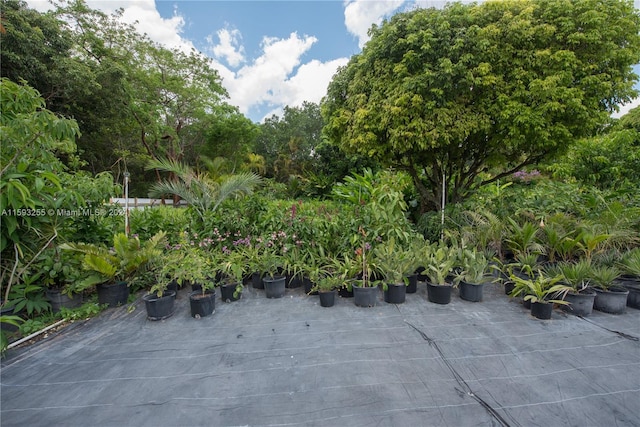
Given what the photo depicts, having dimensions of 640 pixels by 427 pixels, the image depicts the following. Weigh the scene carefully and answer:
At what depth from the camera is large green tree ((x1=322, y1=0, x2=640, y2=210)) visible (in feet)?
11.4

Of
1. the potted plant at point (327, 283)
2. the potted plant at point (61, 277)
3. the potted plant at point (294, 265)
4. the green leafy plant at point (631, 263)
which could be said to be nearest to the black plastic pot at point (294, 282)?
the potted plant at point (294, 265)

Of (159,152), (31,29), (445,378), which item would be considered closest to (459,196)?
(445,378)

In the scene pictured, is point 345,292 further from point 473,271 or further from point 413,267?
point 473,271

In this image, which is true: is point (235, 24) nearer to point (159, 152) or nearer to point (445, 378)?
point (445, 378)

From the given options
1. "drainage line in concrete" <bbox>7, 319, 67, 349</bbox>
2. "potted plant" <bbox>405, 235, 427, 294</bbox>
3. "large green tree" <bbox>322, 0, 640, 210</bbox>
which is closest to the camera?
"drainage line in concrete" <bbox>7, 319, 67, 349</bbox>

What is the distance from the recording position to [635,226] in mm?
3227

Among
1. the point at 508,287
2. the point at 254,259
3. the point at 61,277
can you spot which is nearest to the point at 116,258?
the point at 61,277

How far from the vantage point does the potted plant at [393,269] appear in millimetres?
2701

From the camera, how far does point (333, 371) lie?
169cm

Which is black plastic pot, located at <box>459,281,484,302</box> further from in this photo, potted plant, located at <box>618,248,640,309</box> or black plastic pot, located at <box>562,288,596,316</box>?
potted plant, located at <box>618,248,640,309</box>

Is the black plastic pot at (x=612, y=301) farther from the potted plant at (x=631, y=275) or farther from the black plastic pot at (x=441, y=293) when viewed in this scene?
the black plastic pot at (x=441, y=293)

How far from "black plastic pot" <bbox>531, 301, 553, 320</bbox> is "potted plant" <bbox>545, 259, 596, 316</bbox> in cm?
22

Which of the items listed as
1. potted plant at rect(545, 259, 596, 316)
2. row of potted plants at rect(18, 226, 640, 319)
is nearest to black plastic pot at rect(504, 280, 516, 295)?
row of potted plants at rect(18, 226, 640, 319)

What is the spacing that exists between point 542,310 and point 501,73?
10.3 ft
